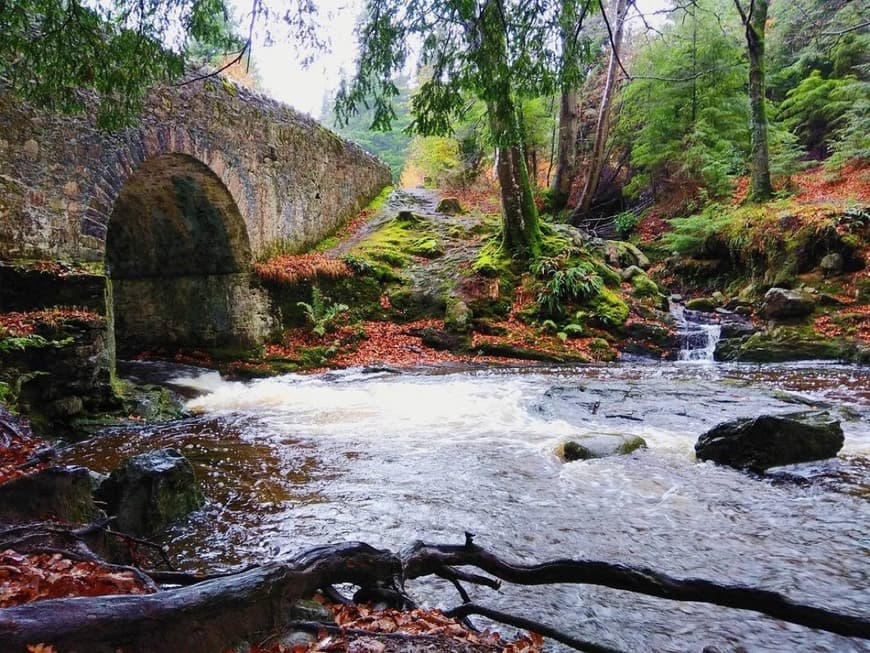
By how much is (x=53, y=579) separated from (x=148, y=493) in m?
1.58

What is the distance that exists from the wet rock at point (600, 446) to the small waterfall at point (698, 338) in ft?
20.3

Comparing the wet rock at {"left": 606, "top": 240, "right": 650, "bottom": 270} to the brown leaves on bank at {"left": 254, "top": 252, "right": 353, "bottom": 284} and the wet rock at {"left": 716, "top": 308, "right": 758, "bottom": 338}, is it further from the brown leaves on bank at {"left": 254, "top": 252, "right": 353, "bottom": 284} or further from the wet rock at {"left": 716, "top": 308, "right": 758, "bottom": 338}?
the brown leaves on bank at {"left": 254, "top": 252, "right": 353, "bottom": 284}

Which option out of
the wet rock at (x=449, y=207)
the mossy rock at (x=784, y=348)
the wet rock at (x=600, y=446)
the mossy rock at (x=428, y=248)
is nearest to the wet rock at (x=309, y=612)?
the wet rock at (x=600, y=446)

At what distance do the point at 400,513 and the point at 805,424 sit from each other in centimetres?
361

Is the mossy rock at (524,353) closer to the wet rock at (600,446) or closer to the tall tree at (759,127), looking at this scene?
the wet rock at (600,446)

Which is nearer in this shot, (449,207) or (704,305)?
(704,305)

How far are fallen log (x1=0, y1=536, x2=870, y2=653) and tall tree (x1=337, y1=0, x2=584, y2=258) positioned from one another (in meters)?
3.60

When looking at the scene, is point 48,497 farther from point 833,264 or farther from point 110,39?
point 833,264

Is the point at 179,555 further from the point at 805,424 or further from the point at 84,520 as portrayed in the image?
the point at 805,424

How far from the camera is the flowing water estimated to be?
2602 mm

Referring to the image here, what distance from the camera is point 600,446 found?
488 centimetres

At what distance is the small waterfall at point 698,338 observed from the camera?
10.4 metres

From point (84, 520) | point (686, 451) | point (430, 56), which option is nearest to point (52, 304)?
point (84, 520)

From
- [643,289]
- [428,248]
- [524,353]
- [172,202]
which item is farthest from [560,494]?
[428,248]
